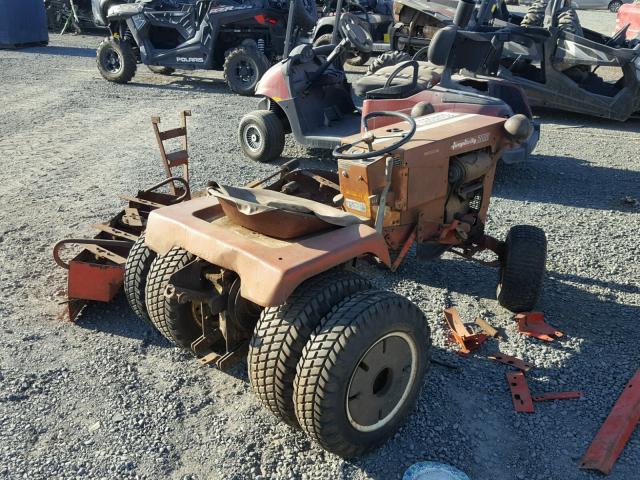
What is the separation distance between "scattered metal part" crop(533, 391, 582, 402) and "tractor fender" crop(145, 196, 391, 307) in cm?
112

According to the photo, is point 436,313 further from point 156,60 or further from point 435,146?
point 156,60

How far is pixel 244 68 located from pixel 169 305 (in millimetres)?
8142

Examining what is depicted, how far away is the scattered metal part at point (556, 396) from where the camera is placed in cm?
323

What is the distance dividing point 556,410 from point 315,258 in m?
1.56

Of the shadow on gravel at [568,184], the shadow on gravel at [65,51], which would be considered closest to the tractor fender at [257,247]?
the shadow on gravel at [568,184]

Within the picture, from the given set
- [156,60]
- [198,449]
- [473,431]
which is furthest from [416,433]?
[156,60]

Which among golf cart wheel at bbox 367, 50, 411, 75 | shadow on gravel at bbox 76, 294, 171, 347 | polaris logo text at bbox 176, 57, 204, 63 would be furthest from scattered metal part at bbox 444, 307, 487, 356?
polaris logo text at bbox 176, 57, 204, 63

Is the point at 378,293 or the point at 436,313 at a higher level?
the point at 378,293

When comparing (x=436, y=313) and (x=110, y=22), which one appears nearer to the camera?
(x=436, y=313)

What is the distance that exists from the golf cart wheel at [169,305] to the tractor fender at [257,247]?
9cm

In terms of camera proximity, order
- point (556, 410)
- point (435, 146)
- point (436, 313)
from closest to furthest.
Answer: point (556, 410)
point (435, 146)
point (436, 313)

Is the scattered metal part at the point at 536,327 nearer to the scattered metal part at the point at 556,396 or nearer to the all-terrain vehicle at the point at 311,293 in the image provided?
the scattered metal part at the point at 556,396

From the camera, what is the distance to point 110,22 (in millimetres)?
11344

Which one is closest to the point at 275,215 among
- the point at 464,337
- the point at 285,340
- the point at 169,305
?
the point at 285,340
